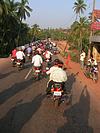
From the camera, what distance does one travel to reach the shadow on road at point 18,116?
8.74 meters

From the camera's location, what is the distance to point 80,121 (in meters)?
10.1

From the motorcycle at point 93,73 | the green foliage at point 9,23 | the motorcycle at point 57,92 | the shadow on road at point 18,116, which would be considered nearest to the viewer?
the shadow on road at point 18,116

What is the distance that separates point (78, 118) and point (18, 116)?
1.83 metres

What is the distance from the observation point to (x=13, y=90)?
14.9 metres

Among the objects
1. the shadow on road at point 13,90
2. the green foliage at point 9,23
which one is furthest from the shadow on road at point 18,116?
the green foliage at point 9,23

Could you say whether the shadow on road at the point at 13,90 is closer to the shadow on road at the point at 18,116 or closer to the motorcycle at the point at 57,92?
the shadow on road at the point at 18,116

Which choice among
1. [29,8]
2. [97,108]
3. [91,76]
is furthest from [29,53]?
[29,8]

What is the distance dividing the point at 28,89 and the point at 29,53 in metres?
18.2

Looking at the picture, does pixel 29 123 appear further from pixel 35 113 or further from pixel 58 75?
pixel 58 75

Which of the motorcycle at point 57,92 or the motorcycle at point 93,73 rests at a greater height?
the motorcycle at point 57,92

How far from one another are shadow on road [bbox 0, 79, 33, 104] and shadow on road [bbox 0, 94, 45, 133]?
40.6 inches

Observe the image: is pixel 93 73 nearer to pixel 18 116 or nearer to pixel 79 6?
pixel 18 116

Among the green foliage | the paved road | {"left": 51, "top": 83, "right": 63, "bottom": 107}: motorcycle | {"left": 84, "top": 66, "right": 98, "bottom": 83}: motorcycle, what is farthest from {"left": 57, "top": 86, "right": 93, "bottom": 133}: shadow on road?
the green foliage

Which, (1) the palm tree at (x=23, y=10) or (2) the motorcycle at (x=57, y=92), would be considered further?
(1) the palm tree at (x=23, y=10)
